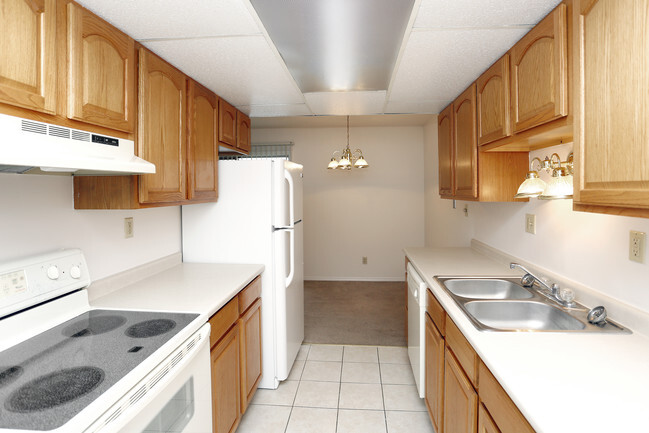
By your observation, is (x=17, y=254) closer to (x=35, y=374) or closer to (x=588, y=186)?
(x=35, y=374)

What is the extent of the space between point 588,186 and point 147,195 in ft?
5.59

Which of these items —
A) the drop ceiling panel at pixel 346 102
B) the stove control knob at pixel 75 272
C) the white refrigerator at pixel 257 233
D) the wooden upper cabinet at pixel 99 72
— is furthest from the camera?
the drop ceiling panel at pixel 346 102

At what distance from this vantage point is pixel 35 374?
106 centimetres

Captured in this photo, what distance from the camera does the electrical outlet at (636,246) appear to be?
1.32 m

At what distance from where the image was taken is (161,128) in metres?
1.81

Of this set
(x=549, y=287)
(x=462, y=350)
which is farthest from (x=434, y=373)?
(x=549, y=287)

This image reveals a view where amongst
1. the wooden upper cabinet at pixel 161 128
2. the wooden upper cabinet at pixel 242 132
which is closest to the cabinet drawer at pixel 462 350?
the wooden upper cabinet at pixel 161 128

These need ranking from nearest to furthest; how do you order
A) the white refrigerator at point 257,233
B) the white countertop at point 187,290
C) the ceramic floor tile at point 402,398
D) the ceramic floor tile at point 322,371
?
the white countertop at point 187,290
the ceramic floor tile at point 402,398
the white refrigerator at point 257,233
the ceramic floor tile at point 322,371

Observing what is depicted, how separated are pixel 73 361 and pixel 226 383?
869 millimetres

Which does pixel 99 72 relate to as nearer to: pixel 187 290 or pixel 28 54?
pixel 28 54

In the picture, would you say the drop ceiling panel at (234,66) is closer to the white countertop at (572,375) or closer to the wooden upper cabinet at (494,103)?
the wooden upper cabinet at (494,103)

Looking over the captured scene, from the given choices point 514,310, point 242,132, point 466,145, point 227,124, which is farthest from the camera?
point 242,132

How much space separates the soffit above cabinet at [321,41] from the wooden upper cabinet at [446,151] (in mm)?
264

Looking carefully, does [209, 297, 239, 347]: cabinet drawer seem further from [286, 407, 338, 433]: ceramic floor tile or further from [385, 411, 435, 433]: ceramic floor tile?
[385, 411, 435, 433]: ceramic floor tile
